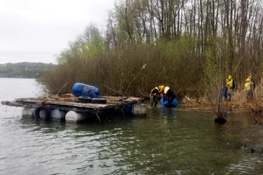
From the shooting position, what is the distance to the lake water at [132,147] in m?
6.46

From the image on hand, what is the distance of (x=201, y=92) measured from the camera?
2089 centimetres

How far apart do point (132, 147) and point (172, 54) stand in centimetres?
1678

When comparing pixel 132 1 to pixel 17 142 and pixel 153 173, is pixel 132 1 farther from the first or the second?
pixel 153 173

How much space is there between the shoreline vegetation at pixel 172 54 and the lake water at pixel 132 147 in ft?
19.2

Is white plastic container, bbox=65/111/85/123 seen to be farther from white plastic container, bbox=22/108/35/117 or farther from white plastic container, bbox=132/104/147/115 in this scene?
white plastic container, bbox=132/104/147/115

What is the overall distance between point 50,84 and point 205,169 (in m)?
24.3

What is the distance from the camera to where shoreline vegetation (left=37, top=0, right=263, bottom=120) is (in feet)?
64.9

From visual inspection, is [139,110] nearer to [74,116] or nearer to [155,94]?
[155,94]

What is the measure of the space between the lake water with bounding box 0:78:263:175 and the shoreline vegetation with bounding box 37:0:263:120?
584cm

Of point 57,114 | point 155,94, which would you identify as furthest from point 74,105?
point 155,94

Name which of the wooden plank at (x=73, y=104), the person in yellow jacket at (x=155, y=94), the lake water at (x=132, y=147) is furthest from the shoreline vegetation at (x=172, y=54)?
the lake water at (x=132, y=147)

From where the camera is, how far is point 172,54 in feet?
78.7

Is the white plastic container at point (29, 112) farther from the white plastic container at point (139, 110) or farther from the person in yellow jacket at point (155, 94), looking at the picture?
the person in yellow jacket at point (155, 94)

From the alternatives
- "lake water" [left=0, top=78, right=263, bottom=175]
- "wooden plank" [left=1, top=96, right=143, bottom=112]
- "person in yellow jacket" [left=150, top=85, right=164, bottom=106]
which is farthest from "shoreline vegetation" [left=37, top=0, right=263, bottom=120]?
"lake water" [left=0, top=78, right=263, bottom=175]
